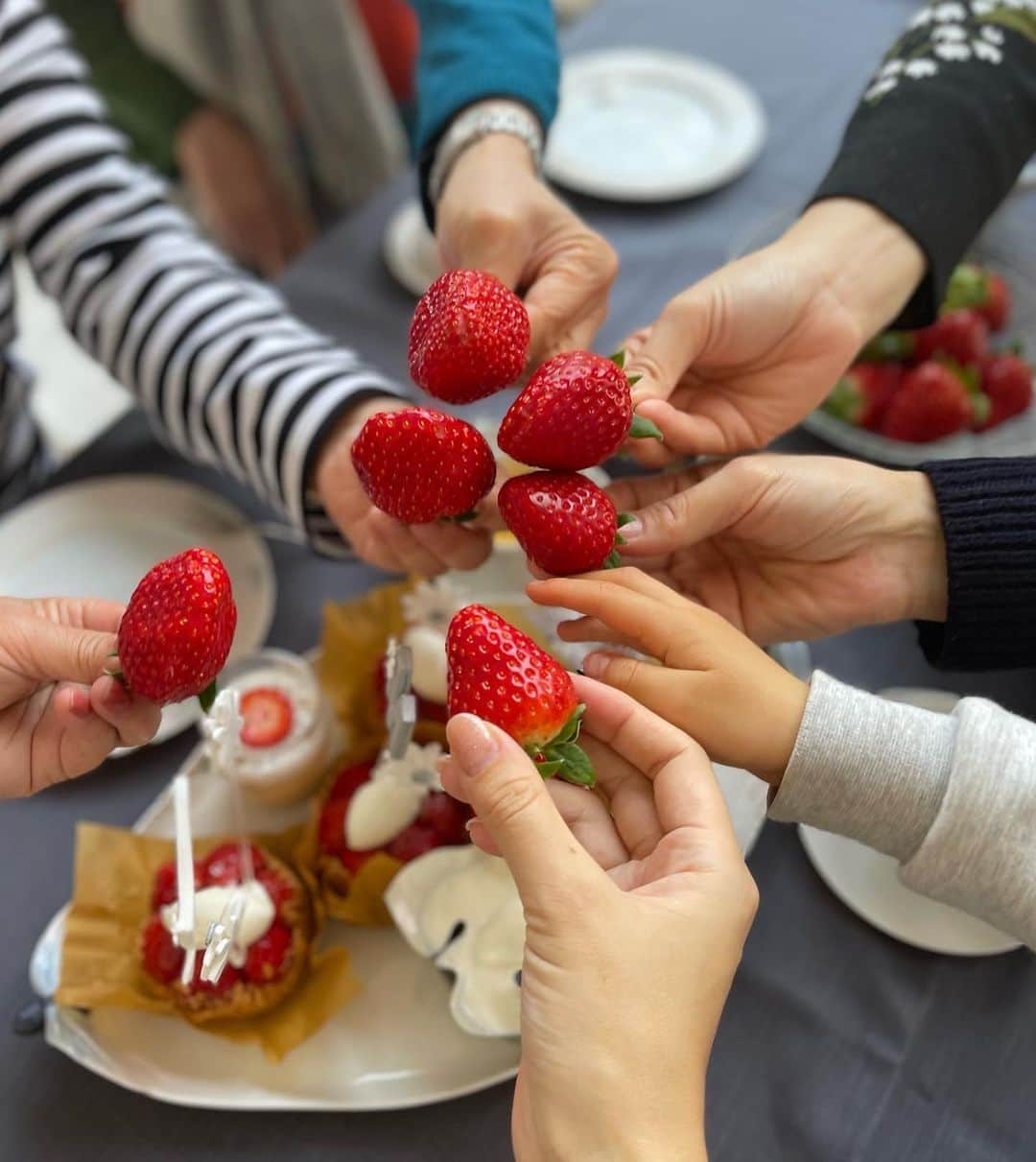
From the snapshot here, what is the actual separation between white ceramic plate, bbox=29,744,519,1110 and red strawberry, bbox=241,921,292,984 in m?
0.06

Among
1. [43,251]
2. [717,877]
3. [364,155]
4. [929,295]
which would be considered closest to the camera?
[717,877]

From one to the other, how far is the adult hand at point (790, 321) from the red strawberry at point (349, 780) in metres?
0.37

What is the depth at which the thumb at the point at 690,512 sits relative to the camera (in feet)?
2.45

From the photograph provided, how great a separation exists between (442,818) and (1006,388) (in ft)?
2.56

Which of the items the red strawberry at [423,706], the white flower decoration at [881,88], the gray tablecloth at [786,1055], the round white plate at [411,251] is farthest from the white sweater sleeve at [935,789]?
the round white plate at [411,251]

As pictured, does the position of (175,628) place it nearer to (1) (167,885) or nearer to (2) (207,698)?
(2) (207,698)

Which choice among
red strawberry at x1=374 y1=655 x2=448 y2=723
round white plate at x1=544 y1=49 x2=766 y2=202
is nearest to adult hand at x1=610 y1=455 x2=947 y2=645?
red strawberry at x1=374 y1=655 x2=448 y2=723

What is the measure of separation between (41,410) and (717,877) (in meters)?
2.05

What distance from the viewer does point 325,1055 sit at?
76cm

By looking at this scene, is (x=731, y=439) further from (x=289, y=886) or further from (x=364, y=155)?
(x=364, y=155)

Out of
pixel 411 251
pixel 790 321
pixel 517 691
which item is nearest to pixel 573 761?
pixel 517 691

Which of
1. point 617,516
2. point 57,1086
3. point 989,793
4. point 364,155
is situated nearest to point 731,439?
point 617,516

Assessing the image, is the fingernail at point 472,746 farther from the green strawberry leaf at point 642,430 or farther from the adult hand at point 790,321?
the adult hand at point 790,321

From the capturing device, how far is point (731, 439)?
0.91 meters
